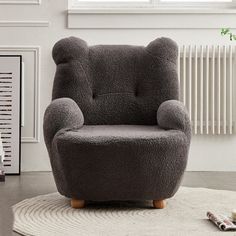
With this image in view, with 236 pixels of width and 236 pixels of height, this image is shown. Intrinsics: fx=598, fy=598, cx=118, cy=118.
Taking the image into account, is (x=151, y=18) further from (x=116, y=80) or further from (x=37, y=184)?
(x=37, y=184)

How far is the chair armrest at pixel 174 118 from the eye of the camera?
9.80ft

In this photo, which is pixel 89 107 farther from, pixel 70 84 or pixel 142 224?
pixel 142 224

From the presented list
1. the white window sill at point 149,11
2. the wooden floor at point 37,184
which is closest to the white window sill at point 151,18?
the white window sill at point 149,11

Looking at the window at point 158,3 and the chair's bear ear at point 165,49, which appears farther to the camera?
the window at point 158,3

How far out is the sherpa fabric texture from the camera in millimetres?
2846

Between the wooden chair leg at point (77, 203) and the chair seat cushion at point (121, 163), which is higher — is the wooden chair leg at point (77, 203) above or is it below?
below

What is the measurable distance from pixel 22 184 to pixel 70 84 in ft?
2.53

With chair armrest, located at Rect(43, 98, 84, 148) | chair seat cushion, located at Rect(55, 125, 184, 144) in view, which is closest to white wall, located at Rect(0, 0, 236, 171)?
chair armrest, located at Rect(43, 98, 84, 148)

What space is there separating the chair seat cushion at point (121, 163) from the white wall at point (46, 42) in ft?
4.80

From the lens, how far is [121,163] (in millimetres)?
2848

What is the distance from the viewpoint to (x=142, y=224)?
261cm

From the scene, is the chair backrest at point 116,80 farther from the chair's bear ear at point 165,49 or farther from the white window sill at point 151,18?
the white window sill at point 151,18

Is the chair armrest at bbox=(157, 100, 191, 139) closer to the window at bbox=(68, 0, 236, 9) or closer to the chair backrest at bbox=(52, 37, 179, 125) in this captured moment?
the chair backrest at bbox=(52, 37, 179, 125)

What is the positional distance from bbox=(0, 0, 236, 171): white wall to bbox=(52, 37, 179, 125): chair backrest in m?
0.81
